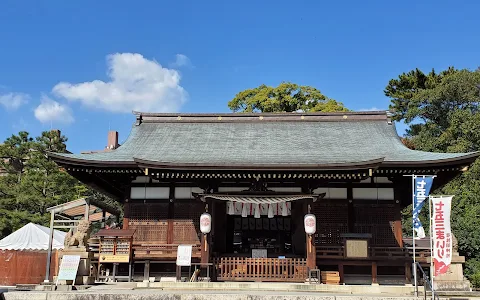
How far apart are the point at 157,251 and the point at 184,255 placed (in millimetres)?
1340

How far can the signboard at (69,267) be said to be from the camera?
494 inches

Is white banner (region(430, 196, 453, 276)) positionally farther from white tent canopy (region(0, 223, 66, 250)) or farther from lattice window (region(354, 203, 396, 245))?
white tent canopy (region(0, 223, 66, 250))

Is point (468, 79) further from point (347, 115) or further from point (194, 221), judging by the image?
point (194, 221)

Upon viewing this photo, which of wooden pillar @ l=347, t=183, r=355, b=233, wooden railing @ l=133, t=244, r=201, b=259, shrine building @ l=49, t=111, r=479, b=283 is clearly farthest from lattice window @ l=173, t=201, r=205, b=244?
wooden pillar @ l=347, t=183, r=355, b=233

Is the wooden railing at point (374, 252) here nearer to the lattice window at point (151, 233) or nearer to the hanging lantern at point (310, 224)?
the hanging lantern at point (310, 224)

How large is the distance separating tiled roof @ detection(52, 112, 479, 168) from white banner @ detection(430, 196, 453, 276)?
278cm

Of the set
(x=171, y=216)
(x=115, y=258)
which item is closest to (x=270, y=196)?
(x=171, y=216)

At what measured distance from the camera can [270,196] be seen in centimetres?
1489

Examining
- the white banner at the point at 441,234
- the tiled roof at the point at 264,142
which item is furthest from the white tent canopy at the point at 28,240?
the white banner at the point at 441,234

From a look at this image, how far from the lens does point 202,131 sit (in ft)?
65.1

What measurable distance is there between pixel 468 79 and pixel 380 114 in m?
17.9

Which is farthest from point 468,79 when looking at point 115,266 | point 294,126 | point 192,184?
point 115,266

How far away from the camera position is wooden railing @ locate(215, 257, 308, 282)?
14.2 m

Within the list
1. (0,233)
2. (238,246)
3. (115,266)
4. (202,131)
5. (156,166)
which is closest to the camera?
(156,166)
